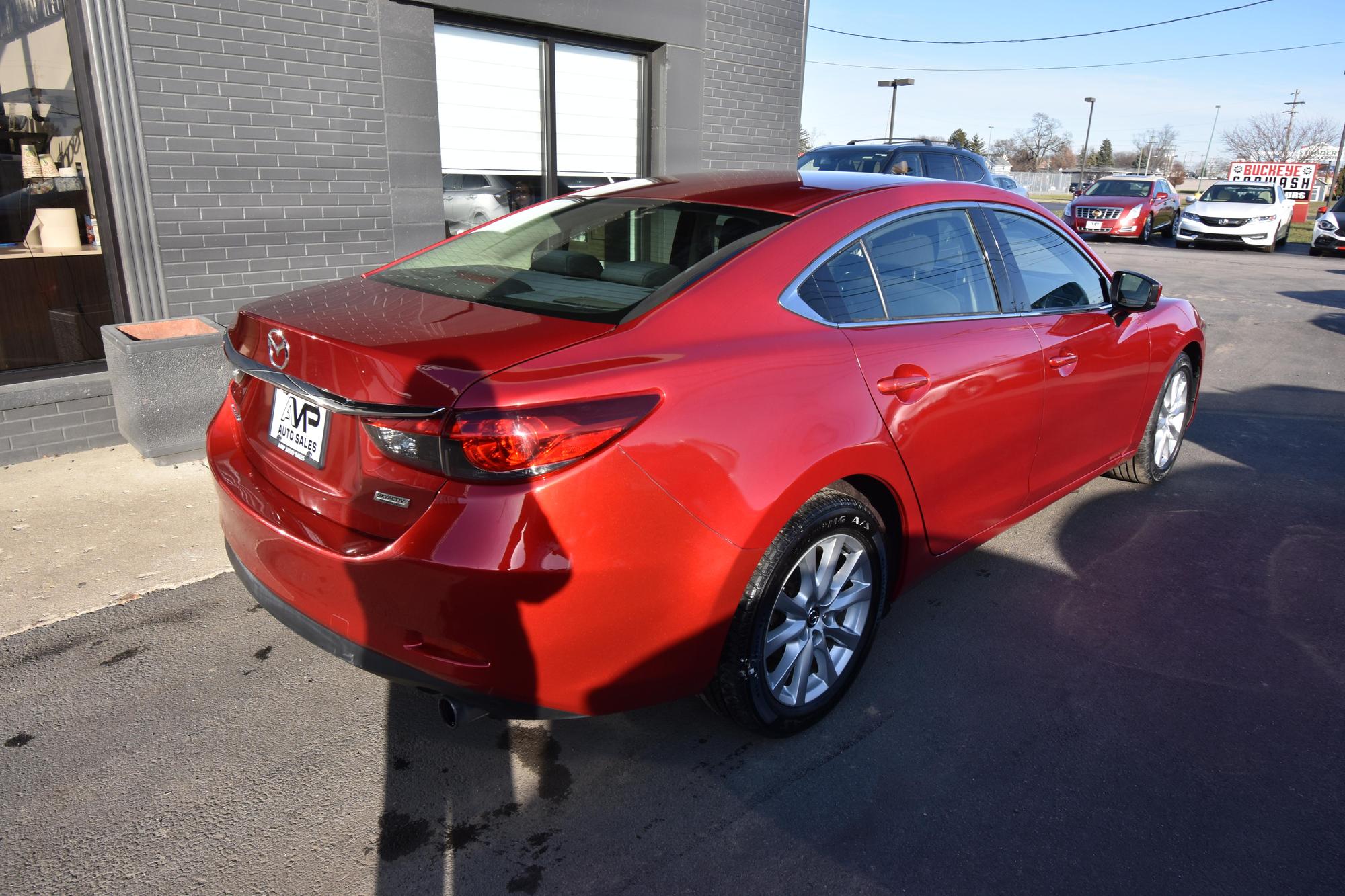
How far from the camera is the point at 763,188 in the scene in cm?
325

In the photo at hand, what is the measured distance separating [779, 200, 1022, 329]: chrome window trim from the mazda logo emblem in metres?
1.39

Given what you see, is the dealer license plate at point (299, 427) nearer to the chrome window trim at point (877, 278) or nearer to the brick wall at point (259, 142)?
the chrome window trim at point (877, 278)

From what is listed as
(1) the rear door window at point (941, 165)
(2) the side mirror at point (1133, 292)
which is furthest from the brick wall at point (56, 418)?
(1) the rear door window at point (941, 165)

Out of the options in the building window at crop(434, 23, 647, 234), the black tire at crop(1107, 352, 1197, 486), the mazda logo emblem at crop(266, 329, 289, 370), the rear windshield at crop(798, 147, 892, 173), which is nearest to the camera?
the mazda logo emblem at crop(266, 329, 289, 370)

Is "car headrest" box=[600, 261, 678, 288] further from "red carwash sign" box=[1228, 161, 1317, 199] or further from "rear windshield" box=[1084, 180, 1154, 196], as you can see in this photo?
"red carwash sign" box=[1228, 161, 1317, 199]

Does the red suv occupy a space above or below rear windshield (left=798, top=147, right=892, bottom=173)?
below

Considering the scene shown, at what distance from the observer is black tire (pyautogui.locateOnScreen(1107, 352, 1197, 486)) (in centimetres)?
486

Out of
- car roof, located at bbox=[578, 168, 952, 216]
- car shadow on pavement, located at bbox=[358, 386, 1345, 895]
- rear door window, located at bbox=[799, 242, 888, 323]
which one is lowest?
car shadow on pavement, located at bbox=[358, 386, 1345, 895]

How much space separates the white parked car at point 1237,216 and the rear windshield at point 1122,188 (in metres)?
1.34

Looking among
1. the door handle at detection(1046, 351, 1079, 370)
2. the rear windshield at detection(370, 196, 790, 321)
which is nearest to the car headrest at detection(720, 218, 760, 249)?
the rear windshield at detection(370, 196, 790, 321)

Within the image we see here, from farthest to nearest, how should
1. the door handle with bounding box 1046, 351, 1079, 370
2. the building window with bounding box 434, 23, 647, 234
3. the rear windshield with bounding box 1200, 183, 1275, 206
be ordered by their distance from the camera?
the rear windshield with bounding box 1200, 183, 1275, 206 → the building window with bounding box 434, 23, 647, 234 → the door handle with bounding box 1046, 351, 1079, 370

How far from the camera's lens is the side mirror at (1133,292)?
415 centimetres

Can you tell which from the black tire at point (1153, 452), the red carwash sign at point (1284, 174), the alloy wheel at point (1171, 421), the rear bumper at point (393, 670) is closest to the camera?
the rear bumper at point (393, 670)

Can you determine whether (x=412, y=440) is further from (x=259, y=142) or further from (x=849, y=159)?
(x=849, y=159)
